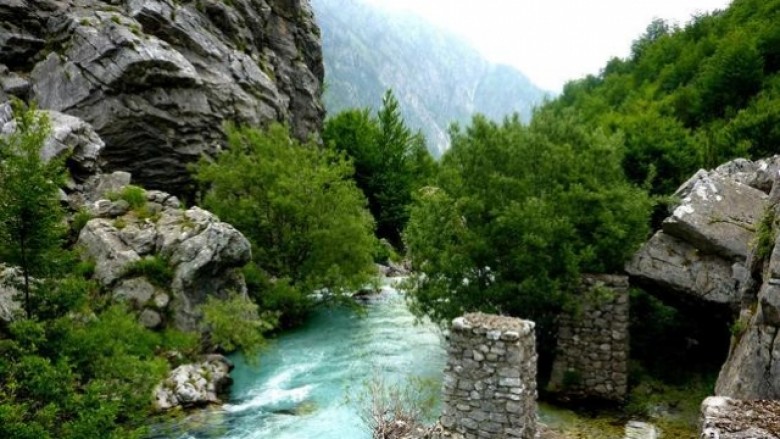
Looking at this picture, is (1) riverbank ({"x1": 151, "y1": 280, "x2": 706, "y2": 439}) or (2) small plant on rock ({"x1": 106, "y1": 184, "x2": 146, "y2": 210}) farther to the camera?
(2) small plant on rock ({"x1": 106, "y1": 184, "x2": 146, "y2": 210})

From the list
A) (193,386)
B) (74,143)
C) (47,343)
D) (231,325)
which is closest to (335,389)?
(193,386)

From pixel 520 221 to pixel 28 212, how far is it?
11289 mm

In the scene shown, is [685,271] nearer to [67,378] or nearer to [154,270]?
[67,378]

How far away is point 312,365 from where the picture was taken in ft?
67.1

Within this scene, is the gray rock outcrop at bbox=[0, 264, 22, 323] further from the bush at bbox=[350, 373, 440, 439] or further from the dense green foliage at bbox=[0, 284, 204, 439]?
the bush at bbox=[350, 373, 440, 439]

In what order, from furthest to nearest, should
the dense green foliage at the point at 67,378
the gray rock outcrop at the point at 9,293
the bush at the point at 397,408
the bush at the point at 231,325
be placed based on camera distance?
1. the bush at the point at 231,325
2. the bush at the point at 397,408
3. the gray rock outcrop at the point at 9,293
4. the dense green foliage at the point at 67,378

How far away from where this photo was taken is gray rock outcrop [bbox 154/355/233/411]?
16.3 meters

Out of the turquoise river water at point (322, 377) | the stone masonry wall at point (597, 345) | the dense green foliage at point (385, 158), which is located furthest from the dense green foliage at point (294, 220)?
the dense green foliage at point (385, 158)

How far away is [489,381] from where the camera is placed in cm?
1127

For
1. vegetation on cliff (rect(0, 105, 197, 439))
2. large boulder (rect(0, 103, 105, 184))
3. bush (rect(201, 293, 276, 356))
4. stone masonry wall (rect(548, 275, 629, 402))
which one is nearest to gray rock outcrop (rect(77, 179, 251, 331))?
bush (rect(201, 293, 276, 356))

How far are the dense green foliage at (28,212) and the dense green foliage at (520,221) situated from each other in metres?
10.1

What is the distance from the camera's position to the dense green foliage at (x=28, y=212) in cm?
980

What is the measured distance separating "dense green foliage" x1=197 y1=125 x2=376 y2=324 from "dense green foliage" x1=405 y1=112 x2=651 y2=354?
350 inches

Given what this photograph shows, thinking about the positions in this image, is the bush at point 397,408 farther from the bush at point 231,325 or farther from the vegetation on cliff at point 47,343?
the bush at point 231,325
